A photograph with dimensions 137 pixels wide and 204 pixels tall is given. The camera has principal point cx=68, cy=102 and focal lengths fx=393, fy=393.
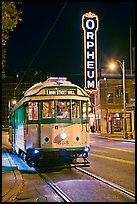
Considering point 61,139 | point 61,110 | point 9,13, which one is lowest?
point 61,139

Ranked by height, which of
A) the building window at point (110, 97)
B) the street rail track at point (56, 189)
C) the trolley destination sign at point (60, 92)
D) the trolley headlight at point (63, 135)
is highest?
the building window at point (110, 97)

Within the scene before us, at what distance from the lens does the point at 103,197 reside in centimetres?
983

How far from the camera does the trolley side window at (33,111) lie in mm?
16031

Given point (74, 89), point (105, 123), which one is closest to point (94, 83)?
point (105, 123)

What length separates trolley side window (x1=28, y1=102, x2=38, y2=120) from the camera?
1603 cm

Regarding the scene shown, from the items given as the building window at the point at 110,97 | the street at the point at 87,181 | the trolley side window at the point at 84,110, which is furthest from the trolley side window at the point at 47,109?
the building window at the point at 110,97

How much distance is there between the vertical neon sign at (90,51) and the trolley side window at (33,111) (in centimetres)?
3673

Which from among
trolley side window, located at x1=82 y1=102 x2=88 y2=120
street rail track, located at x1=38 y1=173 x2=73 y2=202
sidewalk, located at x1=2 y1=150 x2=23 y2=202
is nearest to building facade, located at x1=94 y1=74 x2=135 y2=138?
trolley side window, located at x1=82 y1=102 x2=88 y2=120

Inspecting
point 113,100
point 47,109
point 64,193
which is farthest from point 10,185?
point 113,100

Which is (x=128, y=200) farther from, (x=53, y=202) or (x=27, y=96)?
(x=27, y=96)

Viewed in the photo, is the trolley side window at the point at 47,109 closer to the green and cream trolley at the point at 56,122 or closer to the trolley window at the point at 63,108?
the green and cream trolley at the point at 56,122

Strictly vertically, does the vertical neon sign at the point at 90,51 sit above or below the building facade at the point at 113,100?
above

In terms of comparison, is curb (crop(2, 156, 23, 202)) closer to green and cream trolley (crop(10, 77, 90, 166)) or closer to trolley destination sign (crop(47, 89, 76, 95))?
green and cream trolley (crop(10, 77, 90, 166))

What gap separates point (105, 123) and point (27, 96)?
4758 centimetres
